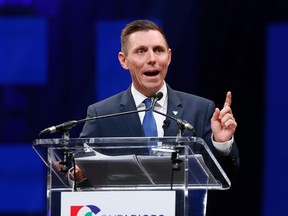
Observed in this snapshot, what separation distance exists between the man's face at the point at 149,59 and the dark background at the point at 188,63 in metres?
0.81

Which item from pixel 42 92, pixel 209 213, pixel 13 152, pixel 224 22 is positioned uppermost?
pixel 224 22

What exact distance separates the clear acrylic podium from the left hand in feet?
0.66

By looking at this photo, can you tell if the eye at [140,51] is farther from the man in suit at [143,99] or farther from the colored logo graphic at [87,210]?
the colored logo graphic at [87,210]

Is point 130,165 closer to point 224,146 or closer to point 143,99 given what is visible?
point 224,146

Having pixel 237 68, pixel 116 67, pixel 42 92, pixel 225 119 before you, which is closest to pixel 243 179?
pixel 237 68

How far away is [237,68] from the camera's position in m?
4.19

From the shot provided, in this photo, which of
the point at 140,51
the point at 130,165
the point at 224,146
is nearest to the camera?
the point at 130,165

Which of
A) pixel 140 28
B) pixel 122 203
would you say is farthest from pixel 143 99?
pixel 122 203

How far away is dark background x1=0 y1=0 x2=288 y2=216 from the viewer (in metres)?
4.18

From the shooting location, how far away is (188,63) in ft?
13.9

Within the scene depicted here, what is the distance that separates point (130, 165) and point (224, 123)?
1.40ft

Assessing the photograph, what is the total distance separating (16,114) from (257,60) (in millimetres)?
1293

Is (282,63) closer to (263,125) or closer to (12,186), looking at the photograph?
(263,125)

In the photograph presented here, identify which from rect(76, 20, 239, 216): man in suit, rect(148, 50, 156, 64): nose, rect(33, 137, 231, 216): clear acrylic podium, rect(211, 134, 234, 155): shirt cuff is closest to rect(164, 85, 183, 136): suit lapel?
rect(76, 20, 239, 216): man in suit
